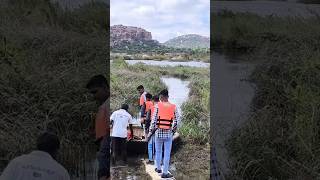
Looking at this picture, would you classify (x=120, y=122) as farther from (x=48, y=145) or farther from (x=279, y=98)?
(x=48, y=145)

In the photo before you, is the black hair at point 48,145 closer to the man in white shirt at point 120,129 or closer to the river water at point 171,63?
the man in white shirt at point 120,129

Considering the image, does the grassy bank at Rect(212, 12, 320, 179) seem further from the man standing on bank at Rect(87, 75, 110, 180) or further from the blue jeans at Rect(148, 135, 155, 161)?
the blue jeans at Rect(148, 135, 155, 161)

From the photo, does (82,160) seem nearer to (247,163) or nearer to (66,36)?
(66,36)

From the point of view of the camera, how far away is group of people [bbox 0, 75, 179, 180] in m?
3.81

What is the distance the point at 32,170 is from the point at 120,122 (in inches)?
160

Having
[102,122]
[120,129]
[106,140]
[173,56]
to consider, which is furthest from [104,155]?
[173,56]

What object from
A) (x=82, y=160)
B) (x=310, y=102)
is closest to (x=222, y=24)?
(x=310, y=102)

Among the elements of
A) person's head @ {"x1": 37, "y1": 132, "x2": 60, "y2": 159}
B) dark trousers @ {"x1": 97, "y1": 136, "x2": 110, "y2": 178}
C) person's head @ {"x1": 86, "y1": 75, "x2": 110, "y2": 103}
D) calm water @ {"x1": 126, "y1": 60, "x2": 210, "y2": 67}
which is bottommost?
dark trousers @ {"x1": 97, "y1": 136, "x2": 110, "y2": 178}

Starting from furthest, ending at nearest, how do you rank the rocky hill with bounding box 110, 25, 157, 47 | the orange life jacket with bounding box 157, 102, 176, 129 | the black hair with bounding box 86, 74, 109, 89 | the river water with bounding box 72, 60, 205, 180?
the river water with bounding box 72, 60, 205, 180, the rocky hill with bounding box 110, 25, 157, 47, the orange life jacket with bounding box 157, 102, 176, 129, the black hair with bounding box 86, 74, 109, 89

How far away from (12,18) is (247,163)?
11.5 ft

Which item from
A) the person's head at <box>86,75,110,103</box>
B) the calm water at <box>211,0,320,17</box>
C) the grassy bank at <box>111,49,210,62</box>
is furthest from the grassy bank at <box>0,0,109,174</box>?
the grassy bank at <box>111,49,210,62</box>

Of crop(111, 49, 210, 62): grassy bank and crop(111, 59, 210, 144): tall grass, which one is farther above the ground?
crop(111, 49, 210, 62): grassy bank

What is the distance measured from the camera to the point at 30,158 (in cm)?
385

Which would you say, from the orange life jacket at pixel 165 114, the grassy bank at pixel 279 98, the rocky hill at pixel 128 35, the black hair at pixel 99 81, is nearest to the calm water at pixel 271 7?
the grassy bank at pixel 279 98
